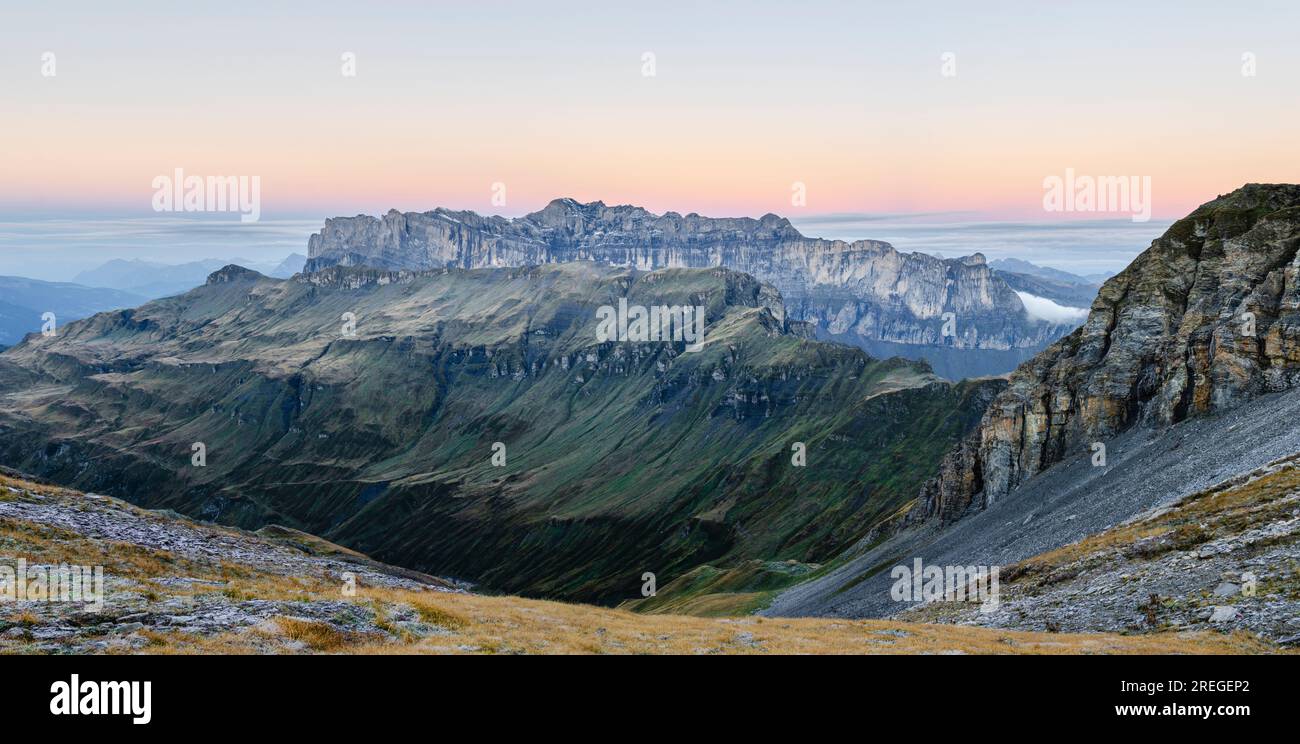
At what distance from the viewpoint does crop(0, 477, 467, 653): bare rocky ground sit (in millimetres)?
30938

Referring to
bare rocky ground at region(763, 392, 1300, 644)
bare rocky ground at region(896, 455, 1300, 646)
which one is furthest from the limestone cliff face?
bare rocky ground at region(896, 455, 1300, 646)

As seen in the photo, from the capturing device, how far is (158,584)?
1709 inches

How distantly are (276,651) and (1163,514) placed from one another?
227 feet

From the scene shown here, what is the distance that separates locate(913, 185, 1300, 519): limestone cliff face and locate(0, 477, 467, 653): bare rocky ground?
9877 cm

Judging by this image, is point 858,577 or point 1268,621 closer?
point 1268,621

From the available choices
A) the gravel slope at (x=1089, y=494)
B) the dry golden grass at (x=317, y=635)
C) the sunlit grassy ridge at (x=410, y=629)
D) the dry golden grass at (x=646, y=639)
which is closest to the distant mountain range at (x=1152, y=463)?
the gravel slope at (x=1089, y=494)

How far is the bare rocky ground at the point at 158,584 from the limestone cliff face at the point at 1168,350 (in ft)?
324

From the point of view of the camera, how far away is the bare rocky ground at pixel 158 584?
102ft

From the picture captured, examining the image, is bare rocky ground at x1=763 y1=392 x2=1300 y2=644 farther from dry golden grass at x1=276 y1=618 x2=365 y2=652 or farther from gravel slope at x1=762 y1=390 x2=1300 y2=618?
dry golden grass at x1=276 y1=618 x2=365 y2=652

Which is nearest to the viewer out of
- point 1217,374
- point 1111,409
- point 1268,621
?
point 1268,621

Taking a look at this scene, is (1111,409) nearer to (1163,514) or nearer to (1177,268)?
(1177,268)

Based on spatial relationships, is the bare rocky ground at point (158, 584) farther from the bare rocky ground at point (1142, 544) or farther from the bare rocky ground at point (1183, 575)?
the bare rocky ground at point (1142, 544)
